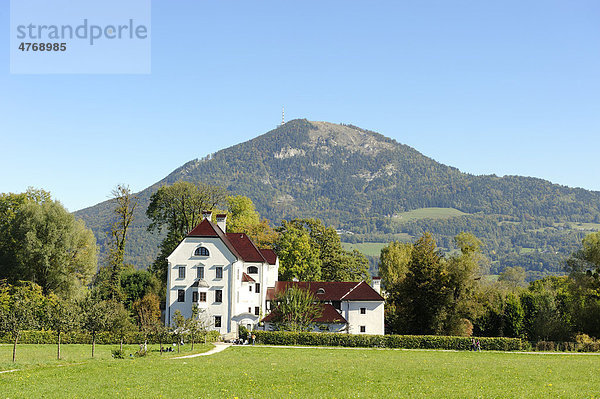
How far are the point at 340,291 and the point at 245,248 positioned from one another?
12.3 metres

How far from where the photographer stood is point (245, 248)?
72062mm

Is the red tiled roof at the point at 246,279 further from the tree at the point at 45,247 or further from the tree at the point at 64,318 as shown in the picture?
the tree at the point at 64,318

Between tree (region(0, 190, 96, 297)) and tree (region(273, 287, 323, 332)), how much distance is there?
866 inches

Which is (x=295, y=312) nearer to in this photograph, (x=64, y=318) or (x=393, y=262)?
(x=64, y=318)

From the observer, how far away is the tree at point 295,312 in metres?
62.1

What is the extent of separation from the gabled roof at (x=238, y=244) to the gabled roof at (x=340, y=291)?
4.48 m

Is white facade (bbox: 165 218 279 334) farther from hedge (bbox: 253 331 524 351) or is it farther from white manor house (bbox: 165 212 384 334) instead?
hedge (bbox: 253 331 524 351)

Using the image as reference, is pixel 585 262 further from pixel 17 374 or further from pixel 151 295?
pixel 17 374

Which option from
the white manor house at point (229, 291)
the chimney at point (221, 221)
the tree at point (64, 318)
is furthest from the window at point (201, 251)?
the tree at point (64, 318)

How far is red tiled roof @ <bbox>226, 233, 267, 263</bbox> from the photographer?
2798 inches

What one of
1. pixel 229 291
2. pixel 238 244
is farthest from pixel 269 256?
pixel 229 291

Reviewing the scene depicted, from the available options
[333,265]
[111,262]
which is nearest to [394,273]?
[333,265]

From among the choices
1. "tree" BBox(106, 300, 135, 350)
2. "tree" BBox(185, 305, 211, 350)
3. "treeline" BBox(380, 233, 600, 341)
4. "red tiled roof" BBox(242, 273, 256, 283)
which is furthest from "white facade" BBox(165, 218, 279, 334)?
"treeline" BBox(380, 233, 600, 341)

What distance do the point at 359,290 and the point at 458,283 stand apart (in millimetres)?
11377
